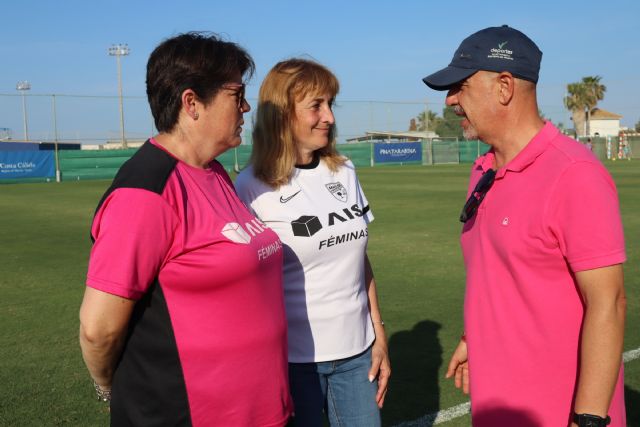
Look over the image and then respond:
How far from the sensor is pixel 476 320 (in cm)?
259

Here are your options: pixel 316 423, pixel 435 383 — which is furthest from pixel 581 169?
pixel 435 383

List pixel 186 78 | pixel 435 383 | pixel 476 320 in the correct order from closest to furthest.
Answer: pixel 186 78
pixel 476 320
pixel 435 383

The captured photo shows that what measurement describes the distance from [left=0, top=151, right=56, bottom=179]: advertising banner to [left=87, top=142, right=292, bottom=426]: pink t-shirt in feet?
106

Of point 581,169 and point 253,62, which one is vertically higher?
point 253,62

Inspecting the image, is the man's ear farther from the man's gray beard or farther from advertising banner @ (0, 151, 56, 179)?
advertising banner @ (0, 151, 56, 179)

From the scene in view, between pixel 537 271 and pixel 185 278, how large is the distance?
1.15 metres

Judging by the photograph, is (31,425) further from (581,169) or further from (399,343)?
(581,169)

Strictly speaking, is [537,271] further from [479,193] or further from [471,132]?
[471,132]

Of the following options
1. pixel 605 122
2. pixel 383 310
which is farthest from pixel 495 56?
pixel 605 122

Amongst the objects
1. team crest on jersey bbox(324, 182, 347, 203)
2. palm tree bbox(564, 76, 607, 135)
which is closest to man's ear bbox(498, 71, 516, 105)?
team crest on jersey bbox(324, 182, 347, 203)

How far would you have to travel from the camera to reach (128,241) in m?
2.04

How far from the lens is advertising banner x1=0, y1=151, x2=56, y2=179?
3148cm

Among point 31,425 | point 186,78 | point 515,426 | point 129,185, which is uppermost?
point 186,78

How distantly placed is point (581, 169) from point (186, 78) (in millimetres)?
1320
